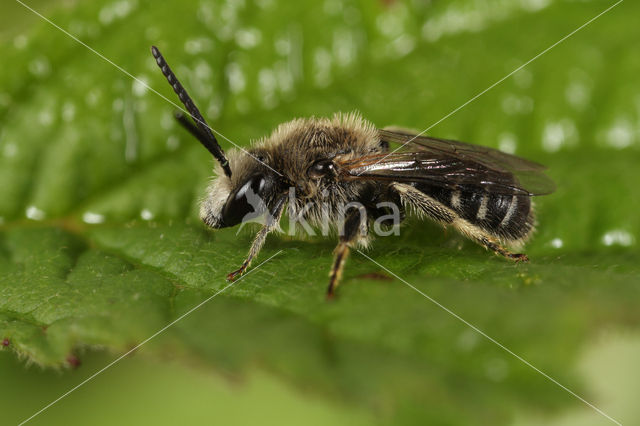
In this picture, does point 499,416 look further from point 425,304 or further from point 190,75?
point 190,75

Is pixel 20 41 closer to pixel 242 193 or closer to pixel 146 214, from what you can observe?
pixel 146 214

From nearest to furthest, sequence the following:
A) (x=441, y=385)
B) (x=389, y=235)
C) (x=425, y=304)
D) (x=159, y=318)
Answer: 1. (x=441, y=385)
2. (x=425, y=304)
3. (x=159, y=318)
4. (x=389, y=235)

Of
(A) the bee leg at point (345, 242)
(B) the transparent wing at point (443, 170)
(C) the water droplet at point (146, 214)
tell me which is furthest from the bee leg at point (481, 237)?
(C) the water droplet at point (146, 214)

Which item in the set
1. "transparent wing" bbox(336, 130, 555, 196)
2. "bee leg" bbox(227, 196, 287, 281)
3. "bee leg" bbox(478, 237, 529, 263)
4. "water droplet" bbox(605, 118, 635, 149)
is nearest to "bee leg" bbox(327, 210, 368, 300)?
"transparent wing" bbox(336, 130, 555, 196)

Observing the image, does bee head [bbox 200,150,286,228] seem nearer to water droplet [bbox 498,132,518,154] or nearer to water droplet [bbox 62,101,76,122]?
water droplet [bbox 62,101,76,122]

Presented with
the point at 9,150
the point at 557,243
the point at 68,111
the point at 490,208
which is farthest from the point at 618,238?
the point at 9,150

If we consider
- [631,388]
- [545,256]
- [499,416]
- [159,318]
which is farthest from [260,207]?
[631,388]
